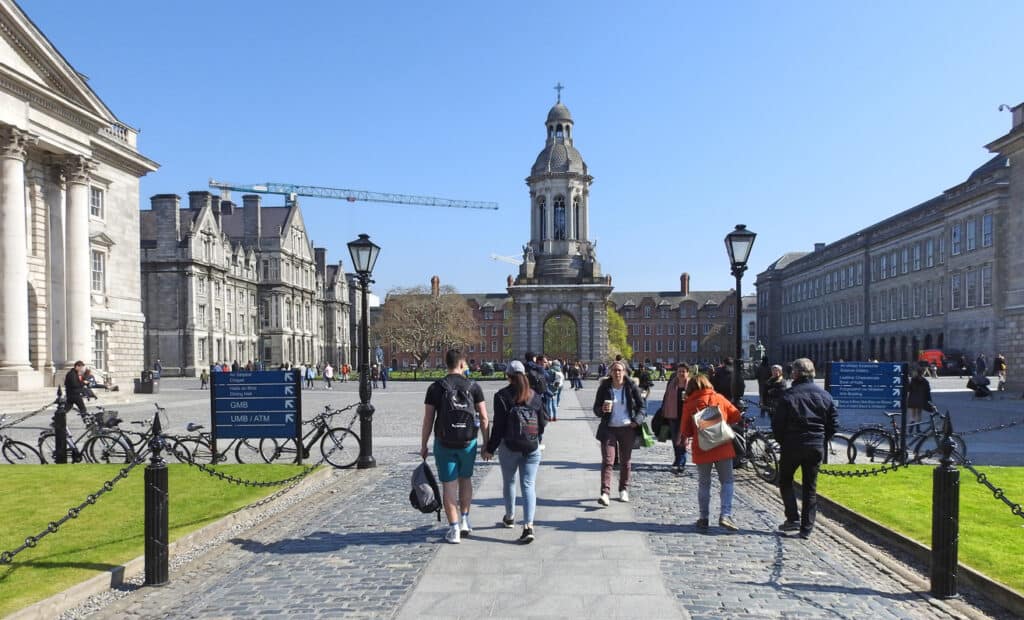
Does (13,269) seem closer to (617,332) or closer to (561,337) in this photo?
(561,337)

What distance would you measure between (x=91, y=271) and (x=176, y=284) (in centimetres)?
2994

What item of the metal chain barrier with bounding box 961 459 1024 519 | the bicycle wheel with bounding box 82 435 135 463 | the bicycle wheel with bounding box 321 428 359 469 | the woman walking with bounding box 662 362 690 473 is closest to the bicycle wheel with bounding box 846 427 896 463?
the woman walking with bounding box 662 362 690 473


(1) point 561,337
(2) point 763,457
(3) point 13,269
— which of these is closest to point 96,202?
(3) point 13,269

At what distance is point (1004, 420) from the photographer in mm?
23688

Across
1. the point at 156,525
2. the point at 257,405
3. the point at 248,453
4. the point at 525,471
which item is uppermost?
the point at 257,405

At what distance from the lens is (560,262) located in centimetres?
7650

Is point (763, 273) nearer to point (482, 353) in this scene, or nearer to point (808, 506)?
point (482, 353)

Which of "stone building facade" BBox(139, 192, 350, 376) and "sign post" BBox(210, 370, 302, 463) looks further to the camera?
"stone building facade" BBox(139, 192, 350, 376)

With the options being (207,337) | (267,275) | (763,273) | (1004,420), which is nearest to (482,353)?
(763,273)

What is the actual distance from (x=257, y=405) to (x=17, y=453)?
5534 millimetres

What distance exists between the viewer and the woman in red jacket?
30.1ft

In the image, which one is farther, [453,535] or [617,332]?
[617,332]

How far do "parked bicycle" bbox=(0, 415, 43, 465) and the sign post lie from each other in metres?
3.76

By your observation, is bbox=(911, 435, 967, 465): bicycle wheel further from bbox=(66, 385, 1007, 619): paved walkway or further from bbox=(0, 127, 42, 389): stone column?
bbox=(0, 127, 42, 389): stone column
